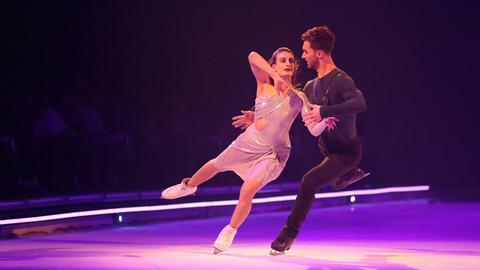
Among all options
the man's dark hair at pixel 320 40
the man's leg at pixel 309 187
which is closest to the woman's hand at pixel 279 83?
the man's dark hair at pixel 320 40

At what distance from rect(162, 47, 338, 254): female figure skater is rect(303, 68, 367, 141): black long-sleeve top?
0.16 metres

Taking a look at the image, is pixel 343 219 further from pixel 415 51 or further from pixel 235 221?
pixel 415 51

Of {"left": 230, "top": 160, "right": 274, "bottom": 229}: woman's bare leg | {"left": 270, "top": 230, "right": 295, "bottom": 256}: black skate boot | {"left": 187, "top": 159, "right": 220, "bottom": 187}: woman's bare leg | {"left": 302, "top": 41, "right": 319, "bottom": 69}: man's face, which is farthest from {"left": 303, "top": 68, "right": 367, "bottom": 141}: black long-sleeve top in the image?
{"left": 187, "top": 159, "right": 220, "bottom": 187}: woman's bare leg

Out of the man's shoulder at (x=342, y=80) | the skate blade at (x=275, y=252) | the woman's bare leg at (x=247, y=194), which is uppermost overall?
the man's shoulder at (x=342, y=80)

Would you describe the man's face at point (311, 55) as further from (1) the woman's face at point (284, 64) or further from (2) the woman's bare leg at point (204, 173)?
(2) the woman's bare leg at point (204, 173)

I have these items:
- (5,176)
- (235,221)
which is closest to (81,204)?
(5,176)

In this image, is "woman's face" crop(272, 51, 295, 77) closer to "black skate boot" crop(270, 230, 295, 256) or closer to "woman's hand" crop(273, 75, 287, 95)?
"woman's hand" crop(273, 75, 287, 95)

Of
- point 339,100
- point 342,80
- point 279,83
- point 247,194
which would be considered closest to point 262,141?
point 247,194

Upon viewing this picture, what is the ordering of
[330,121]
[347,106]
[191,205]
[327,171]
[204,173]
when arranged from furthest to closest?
[191,205]
[204,173]
[327,171]
[330,121]
[347,106]

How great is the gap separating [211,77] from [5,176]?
5.37 m

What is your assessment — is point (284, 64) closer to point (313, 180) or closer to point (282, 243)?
point (313, 180)

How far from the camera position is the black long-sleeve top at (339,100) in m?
6.41

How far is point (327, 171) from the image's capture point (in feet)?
21.9

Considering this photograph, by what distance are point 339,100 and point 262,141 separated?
0.79 metres
